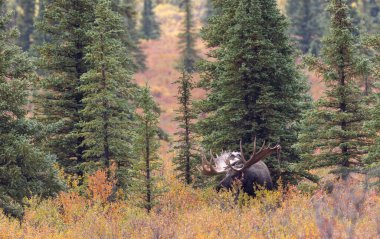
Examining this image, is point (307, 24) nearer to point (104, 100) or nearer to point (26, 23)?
point (26, 23)

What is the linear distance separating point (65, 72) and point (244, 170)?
950 centimetres

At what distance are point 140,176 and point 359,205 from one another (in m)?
8.06

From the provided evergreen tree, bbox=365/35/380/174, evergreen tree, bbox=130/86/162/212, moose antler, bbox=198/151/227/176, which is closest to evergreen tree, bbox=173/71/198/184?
evergreen tree, bbox=130/86/162/212

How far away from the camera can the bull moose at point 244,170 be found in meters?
16.0

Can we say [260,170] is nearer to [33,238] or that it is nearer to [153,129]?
[153,129]

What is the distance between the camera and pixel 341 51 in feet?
55.2

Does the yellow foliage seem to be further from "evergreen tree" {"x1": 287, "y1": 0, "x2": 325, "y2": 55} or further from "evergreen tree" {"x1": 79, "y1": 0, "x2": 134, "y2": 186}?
"evergreen tree" {"x1": 287, "y1": 0, "x2": 325, "y2": 55}

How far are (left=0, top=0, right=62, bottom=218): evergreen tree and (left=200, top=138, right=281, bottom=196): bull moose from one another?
5.21 meters

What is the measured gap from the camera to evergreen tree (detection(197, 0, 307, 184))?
1839cm

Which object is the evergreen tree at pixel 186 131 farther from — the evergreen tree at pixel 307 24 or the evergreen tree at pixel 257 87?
the evergreen tree at pixel 307 24

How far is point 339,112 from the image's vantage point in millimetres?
16625

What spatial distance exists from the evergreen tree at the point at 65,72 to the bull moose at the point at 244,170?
6.65 m

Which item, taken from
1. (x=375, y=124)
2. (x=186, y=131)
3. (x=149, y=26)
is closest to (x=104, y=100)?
(x=186, y=131)

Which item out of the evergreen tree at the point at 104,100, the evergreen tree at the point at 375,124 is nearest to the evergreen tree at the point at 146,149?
the evergreen tree at the point at 104,100
